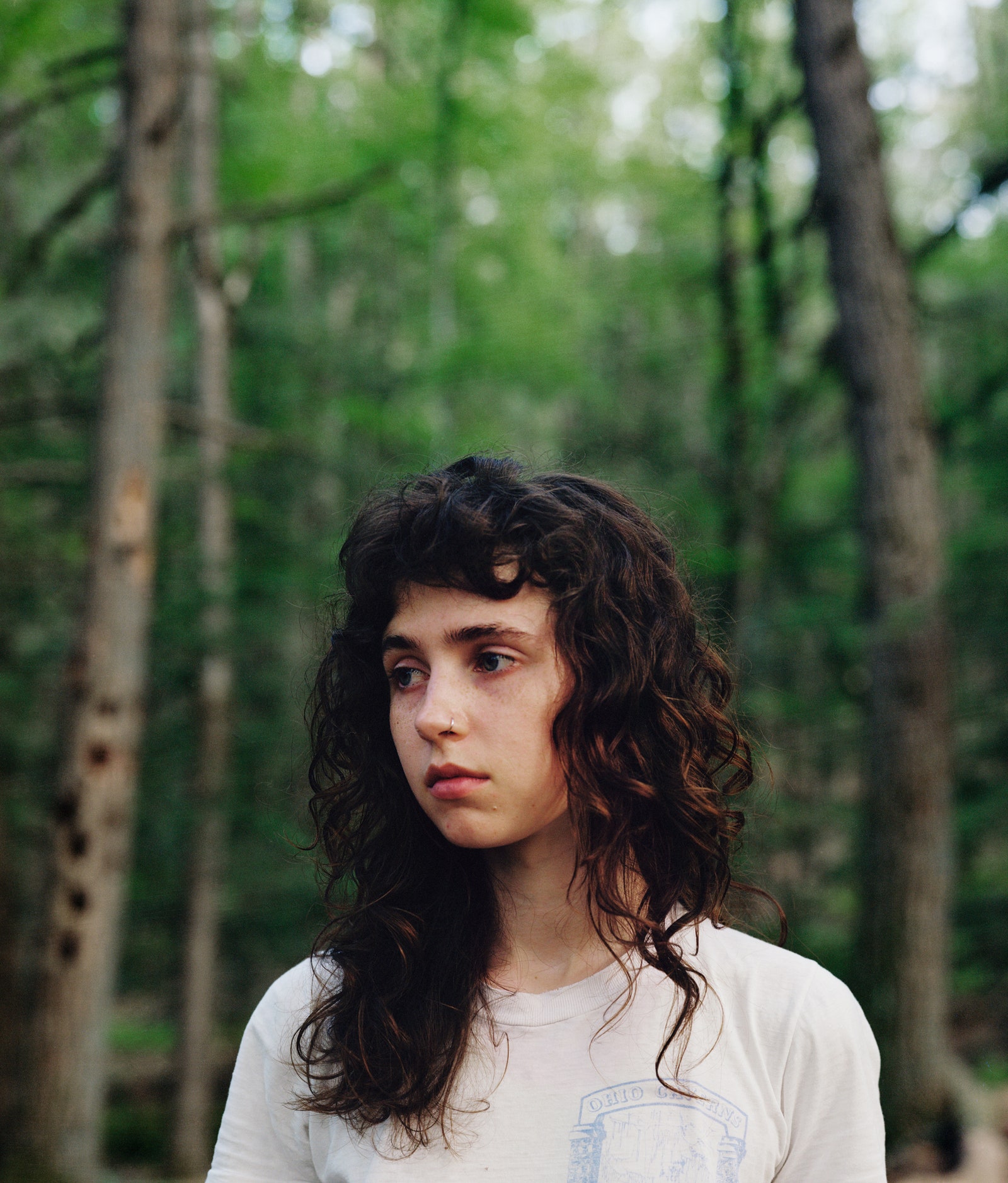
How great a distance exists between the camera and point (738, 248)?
1013cm

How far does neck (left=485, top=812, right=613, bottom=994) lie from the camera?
1.48m

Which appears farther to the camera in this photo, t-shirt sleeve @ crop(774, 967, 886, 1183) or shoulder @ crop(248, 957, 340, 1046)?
shoulder @ crop(248, 957, 340, 1046)

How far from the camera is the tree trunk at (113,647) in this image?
18.4ft

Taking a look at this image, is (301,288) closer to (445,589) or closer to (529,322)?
(529,322)

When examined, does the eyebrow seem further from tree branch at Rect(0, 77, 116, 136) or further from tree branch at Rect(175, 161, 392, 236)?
tree branch at Rect(0, 77, 116, 136)

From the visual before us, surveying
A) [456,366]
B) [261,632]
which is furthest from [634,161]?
[261,632]

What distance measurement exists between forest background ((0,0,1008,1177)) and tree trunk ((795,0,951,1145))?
16 centimetres

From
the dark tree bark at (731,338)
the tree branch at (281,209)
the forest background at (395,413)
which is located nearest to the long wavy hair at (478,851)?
the forest background at (395,413)

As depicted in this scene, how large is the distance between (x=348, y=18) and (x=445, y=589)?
7.39 metres

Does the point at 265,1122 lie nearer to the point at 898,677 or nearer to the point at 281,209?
the point at 898,677

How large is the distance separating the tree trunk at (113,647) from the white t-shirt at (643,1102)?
4.60 meters

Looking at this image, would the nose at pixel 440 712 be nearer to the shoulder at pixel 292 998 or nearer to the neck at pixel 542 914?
the neck at pixel 542 914

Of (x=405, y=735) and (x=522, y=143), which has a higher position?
(x=522, y=143)

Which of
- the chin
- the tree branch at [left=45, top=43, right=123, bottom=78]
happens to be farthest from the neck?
the tree branch at [left=45, top=43, right=123, bottom=78]
